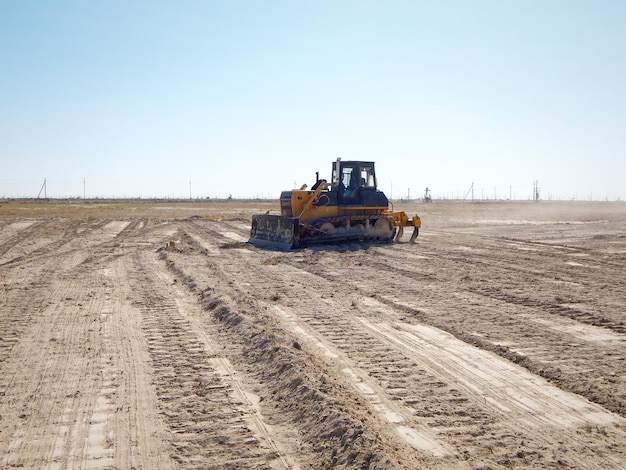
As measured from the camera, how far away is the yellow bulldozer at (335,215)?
19844 mm

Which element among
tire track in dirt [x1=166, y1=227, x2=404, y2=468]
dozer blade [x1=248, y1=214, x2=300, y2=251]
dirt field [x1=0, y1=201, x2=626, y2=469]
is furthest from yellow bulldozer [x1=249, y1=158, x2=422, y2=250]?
tire track in dirt [x1=166, y1=227, x2=404, y2=468]

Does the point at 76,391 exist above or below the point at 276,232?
below

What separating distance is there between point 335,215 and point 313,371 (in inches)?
588

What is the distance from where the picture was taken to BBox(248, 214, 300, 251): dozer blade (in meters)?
19.3

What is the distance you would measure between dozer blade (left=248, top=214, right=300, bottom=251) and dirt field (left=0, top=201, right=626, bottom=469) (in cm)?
657

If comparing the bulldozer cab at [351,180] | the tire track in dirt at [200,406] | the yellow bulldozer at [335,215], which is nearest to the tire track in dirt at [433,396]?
the tire track in dirt at [200,406]

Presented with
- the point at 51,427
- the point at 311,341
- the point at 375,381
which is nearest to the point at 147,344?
the point at 311,341

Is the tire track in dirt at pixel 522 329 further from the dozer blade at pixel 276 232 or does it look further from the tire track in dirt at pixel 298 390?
the dozer blade at pixel 276 232

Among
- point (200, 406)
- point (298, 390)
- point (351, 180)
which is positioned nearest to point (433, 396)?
point (298, 390)

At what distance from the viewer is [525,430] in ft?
14.9

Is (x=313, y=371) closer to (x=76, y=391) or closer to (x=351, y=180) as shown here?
(x=76, y=391)

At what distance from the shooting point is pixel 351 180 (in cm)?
2106

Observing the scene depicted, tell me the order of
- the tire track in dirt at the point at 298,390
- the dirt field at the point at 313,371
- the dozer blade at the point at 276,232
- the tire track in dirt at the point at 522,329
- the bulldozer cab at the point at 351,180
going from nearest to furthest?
the tire track in dirt at the point at 298,390, the dirt field at the point at 313,371, the tire track in dirt at the point at 522,329, the dozer blade at the point at 276,232, the bulldozer cab at the point at 351,180

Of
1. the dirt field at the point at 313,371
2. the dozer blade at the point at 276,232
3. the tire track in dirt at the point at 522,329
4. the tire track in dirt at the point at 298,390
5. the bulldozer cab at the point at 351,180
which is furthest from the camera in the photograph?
the bulldozer cab at the point at 351,180
